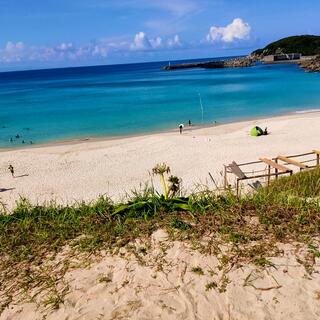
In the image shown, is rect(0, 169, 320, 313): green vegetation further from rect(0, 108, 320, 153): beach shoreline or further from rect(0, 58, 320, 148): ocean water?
rect(0, 58, 320, 148): ocean water

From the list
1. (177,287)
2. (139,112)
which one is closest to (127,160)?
(177,287)

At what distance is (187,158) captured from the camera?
64.1ft

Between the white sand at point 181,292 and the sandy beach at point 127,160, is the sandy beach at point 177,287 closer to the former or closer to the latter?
the white sand at point 181,292

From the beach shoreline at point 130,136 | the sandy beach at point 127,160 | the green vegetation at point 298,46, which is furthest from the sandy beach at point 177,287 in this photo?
the green vegetation at point 298,46

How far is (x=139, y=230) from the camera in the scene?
4.75 meters

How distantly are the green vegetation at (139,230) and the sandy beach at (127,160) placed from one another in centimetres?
823

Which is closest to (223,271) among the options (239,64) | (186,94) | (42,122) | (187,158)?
(187,158)

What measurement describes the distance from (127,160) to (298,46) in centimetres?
13078

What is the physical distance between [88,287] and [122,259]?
51 cm

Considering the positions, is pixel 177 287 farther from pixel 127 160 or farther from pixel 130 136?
pixel 130 136

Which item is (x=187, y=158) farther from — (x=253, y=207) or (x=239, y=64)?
Result: (x=239, y=64)

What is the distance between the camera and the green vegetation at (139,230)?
412 cm

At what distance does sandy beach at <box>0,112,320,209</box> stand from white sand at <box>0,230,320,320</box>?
30.7ft

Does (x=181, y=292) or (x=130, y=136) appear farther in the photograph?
(x=130, y=136)
